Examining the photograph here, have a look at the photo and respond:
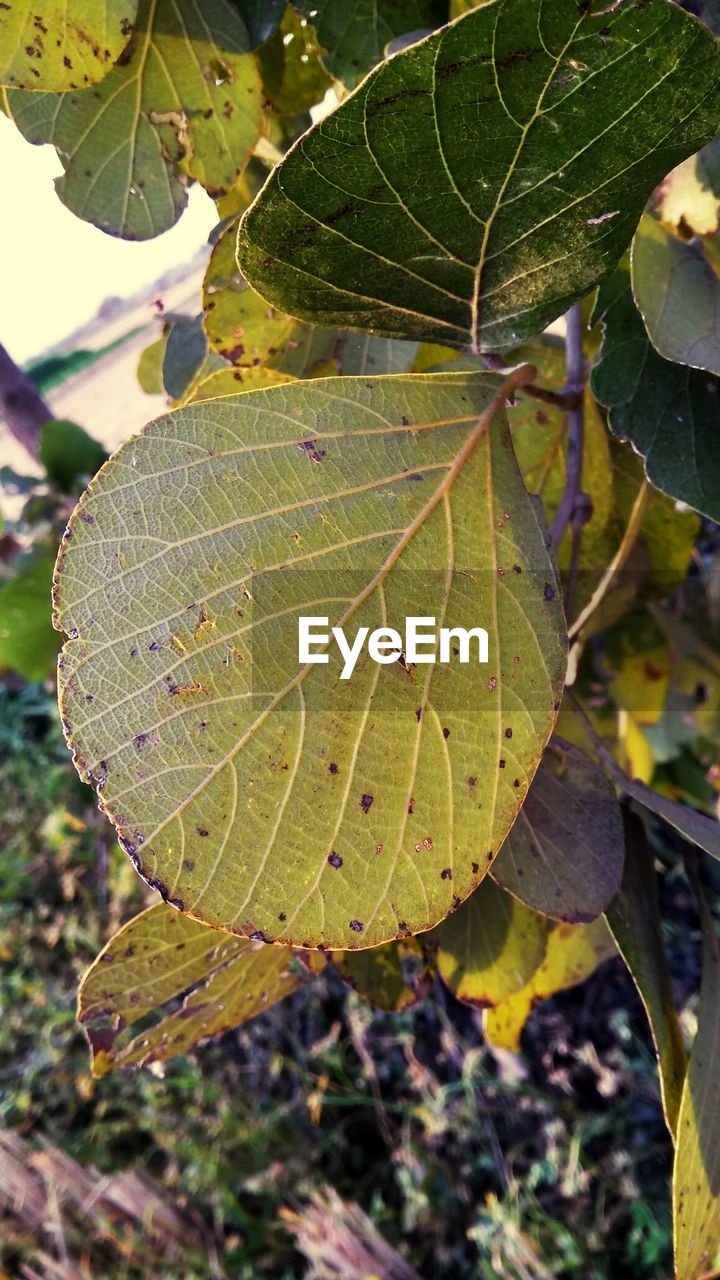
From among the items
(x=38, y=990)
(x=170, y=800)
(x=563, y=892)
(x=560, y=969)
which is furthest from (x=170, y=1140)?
(x=170, y=800)

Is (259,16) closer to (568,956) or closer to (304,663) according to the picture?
(304,663)

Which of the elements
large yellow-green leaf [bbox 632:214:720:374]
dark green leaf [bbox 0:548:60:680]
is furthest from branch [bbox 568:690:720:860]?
dark green leaf [bbox 0:548:60:680]

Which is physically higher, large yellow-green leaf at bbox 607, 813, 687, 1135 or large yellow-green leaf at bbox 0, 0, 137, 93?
large yellow-green leaf at bbox 0, 0, 137, 93

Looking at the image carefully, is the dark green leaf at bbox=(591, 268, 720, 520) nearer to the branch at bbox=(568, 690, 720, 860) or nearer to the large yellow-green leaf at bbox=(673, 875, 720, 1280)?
the branch at bbox=(568, 690, 720, 860)

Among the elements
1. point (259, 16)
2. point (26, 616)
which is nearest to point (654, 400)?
point (259, 16)

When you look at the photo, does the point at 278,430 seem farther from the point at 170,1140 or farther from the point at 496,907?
the point at 170,1140

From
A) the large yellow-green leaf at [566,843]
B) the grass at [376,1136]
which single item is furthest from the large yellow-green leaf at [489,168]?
the grass at [376,1136]

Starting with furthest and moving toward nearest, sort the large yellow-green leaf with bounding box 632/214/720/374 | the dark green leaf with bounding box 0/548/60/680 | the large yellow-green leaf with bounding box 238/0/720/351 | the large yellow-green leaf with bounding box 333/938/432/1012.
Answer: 1. the dark green leaf with bounding box 0/548/60/680
2. the large yellow-green leaf with bounding box 333/938/432/1012
3. the large yellow-green leaf with bounding box 632/214/720/374
4. the large yellow-green leaf with bounding box 238/0/720/351
